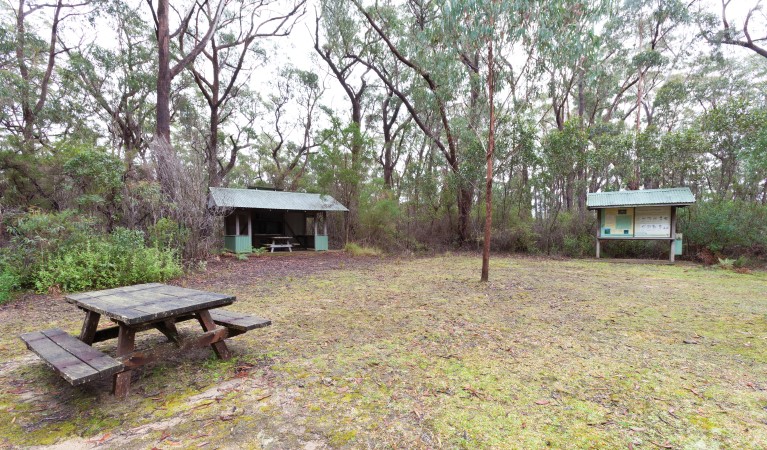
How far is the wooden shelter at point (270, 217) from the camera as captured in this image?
12.5m

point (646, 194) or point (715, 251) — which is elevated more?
point (646, 194)

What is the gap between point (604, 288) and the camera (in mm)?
6133

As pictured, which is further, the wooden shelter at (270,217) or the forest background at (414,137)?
the wooden shelter at (270,217)

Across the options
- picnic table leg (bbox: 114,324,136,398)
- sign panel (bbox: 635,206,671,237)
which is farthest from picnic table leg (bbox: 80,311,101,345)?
sign panel (bbox: 635,206,671,237)

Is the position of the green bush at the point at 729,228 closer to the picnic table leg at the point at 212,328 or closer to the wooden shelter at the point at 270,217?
the wooden shelter at the point at 270,217

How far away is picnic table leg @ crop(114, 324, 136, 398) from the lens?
2.20 metres

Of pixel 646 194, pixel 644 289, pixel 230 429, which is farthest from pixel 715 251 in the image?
pixel 230 429

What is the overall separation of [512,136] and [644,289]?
800cm

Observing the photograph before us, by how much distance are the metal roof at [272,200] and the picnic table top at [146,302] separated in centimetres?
897

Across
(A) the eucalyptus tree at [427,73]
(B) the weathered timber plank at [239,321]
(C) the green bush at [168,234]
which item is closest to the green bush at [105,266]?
(C) the green bush at [168,234]

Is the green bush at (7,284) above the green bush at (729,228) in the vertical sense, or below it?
below

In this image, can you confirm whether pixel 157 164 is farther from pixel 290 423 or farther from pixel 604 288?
pixel 604 288

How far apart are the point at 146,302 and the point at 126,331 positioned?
0.27 meters

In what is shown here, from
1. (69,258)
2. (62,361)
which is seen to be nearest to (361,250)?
(69,258)
